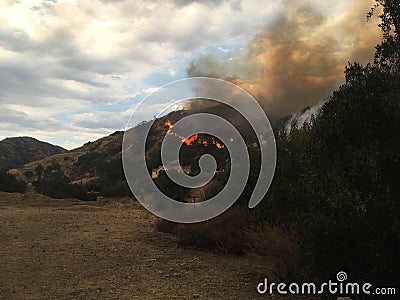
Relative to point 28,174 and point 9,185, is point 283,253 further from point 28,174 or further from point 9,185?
point 28,174

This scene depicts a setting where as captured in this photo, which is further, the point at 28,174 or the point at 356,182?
the point at 28,174

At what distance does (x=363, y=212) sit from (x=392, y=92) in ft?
6.83

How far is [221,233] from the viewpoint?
12266 mm

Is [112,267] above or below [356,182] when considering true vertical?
below

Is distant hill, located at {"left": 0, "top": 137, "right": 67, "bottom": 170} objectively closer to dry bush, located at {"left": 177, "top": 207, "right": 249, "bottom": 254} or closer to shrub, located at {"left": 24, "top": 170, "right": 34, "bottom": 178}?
shrub, located at {"left": 24, "top": 170, "right": 34, "bottom": 178}

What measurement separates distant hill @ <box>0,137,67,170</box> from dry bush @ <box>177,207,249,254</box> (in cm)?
8577

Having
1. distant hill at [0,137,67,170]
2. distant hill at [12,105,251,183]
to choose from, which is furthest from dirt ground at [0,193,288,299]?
distant hill at [0,137,67,170]

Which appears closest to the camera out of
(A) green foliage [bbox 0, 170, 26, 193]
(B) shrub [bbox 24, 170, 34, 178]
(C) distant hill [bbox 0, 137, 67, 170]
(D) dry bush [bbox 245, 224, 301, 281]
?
(D) dry bush [bbox 245, 224, 301, 281]

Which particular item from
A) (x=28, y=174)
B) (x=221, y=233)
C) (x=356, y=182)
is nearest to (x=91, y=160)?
(x=28, y=174)

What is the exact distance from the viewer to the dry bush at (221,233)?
11891 millimetres

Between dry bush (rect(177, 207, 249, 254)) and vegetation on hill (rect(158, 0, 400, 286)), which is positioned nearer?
vegetation on hill (rect(158, 0, 400, 286))

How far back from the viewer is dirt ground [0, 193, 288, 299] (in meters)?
8.40

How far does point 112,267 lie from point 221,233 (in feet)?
11.3

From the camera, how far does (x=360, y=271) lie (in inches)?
263
